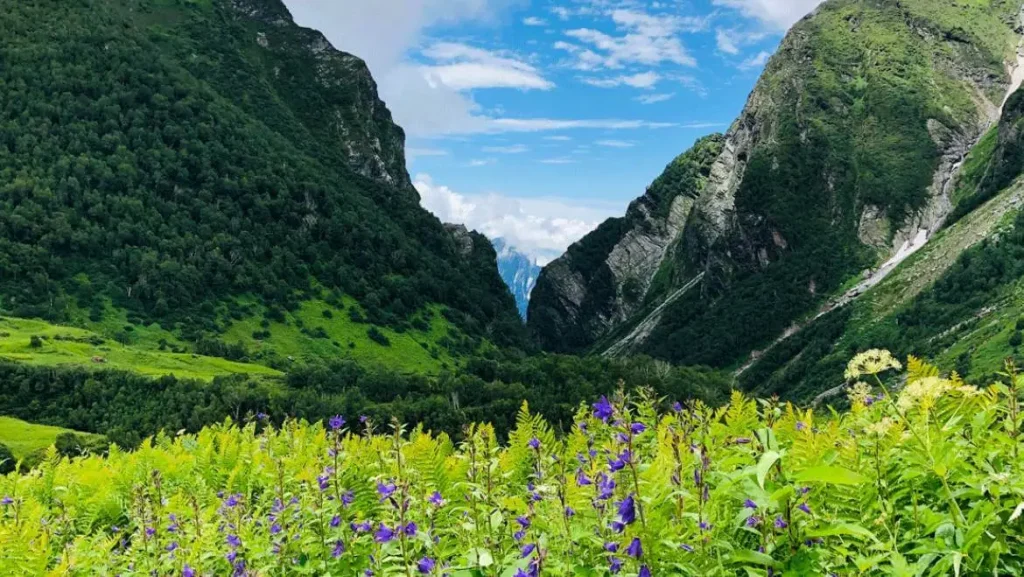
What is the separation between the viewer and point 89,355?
132 metres

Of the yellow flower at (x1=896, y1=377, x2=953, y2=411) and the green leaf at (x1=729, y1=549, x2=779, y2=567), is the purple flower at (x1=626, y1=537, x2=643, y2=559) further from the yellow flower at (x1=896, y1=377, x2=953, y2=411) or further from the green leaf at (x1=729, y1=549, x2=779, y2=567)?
the yellow flower at (x1=896, y1=377, x2=953, y2=411)

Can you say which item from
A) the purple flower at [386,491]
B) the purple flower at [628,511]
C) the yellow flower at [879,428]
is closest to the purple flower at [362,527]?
the purple flower at [386,491]

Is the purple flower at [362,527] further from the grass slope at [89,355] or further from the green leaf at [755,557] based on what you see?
the grass slope at [89,355]

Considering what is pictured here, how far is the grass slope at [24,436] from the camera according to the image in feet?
257

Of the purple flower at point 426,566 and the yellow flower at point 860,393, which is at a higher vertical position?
the yellow flower at point 860,393

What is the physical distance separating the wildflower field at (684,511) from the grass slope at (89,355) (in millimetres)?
135318

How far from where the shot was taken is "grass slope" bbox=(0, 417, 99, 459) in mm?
78250

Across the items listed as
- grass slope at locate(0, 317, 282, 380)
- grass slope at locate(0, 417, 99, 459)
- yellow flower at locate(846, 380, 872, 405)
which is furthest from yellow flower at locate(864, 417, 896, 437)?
grass slope at locate(0, 317, 282, 380)

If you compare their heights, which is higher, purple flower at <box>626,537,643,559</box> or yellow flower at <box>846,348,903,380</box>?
yellow flower at <box>846,348,903,380</box>

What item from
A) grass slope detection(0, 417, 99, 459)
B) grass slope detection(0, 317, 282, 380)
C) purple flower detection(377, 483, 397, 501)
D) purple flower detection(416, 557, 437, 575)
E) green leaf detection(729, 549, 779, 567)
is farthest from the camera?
grass slope detection(0, 317, 282, 380)

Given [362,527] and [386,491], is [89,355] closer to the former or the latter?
[362,527]

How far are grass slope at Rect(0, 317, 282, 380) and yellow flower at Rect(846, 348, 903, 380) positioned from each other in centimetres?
13897

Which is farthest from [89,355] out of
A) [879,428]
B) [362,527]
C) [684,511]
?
[879,428]

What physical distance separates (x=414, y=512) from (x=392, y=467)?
1132 mm
